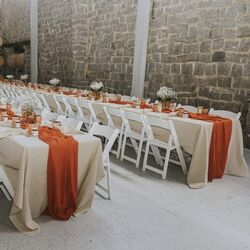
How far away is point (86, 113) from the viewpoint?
19.3 ft

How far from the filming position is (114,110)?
472cm

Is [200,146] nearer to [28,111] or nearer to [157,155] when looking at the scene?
[157,155]

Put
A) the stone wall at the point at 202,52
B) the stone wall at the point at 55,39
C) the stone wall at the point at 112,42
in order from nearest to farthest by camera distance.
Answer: the stone wall at the point at 202,52 < the stone wall at the point at 112,42 < the stone wall at the point at 55,39

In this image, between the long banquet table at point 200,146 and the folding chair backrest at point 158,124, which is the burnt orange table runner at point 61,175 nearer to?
the folding chair backrest at point 158,124

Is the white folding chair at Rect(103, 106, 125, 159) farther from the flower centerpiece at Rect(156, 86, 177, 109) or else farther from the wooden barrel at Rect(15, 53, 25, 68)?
the wooden barrel at Rect(15, 53, 25, 68)

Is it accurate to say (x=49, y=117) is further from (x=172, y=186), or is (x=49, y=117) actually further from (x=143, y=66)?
(x=143, y=66)

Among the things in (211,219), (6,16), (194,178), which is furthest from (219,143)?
(6,16)

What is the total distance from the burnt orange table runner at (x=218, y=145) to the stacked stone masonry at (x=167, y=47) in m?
1.75

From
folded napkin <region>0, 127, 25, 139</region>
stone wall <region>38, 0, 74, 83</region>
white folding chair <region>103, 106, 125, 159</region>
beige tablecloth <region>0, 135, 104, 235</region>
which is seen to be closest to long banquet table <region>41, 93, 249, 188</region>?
white folding chair <region>103, 106, 125, 159</region>

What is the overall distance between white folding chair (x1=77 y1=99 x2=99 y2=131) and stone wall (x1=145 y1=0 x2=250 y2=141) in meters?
2.32

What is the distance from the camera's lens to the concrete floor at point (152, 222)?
2.51 meters

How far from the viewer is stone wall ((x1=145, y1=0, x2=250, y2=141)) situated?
5.83m

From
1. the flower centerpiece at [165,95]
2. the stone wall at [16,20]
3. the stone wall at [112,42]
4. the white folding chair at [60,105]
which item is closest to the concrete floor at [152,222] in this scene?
the flower centerpiece at [165,95]

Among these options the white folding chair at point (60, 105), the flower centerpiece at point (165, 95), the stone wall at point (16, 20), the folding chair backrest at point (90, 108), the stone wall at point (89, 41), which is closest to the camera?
the flower centerpiece at point (165, 95)
